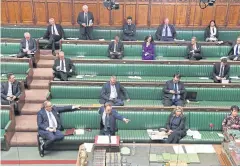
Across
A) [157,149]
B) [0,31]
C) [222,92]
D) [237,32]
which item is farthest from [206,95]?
[0,31]

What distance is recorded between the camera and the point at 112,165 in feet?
17.4

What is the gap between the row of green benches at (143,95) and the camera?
8055mm

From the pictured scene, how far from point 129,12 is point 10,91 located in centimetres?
482

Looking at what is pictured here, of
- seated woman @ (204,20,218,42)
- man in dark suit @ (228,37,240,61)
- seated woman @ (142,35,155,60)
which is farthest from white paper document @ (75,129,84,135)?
seated woman @ (204,20,218,42)

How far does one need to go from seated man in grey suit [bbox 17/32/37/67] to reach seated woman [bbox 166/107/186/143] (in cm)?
419

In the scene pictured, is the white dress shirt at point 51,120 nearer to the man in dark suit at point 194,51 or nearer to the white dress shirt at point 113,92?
the white dress shirt at point 113,92

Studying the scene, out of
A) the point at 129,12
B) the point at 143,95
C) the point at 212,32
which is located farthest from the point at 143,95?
the point at 129,12

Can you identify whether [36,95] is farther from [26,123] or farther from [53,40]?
[53,40]

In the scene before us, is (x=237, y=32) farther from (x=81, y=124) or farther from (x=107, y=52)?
(x=81, y=124)

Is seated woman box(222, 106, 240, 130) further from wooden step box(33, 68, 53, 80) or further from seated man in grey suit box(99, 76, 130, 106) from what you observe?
wooden step box(33, 68, 53, 80)

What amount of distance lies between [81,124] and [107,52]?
2948 millimetres

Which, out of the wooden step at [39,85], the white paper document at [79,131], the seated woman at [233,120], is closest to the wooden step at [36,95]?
the wooden step at [39,85]

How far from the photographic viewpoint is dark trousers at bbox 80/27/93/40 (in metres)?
10.4

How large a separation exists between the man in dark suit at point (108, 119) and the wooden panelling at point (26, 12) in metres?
5.32
